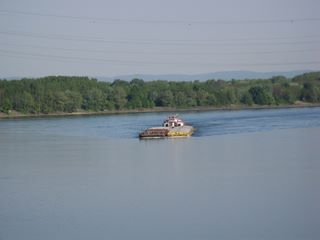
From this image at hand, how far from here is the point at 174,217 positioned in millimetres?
10516

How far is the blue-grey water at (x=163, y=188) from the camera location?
32.7ft

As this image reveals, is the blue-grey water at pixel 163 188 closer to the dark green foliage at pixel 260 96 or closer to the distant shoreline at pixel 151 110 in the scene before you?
the distant shoreline at pixel 151 110

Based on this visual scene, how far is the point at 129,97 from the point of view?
44312mm

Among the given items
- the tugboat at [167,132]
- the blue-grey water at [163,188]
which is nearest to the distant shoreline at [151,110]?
the tugboat at [167,132]

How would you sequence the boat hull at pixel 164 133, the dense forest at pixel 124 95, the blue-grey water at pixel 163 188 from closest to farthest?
1. the blue-grey water at pixel 163 188
2. the boat hull at pixel 164 133
3. the dense forest at pixel 124 95

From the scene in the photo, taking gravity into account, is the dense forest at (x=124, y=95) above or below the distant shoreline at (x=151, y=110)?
above

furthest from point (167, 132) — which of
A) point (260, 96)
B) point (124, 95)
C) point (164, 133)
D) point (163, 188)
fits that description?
point (260, 96)

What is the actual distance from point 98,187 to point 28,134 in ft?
42.6

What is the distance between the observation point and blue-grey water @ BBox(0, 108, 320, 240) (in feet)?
32.7

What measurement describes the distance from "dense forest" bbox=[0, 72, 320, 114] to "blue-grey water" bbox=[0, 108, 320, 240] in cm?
1714

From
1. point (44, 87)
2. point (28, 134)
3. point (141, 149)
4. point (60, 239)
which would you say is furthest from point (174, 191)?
point (44, 87)

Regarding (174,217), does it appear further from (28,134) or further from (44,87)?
(44,87)

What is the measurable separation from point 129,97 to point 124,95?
0.97 m

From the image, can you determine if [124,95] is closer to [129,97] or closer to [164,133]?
Result: [129,97]
